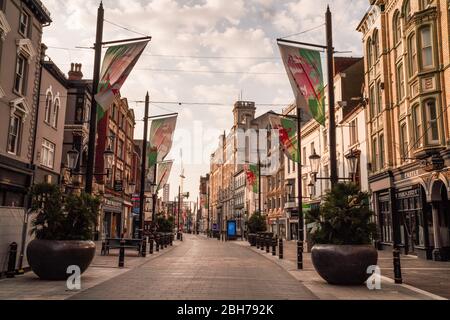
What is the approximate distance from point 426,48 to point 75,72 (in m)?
29.2

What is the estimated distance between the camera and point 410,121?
24891mm

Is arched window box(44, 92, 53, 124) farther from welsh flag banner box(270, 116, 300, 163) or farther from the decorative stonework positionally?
welsh flag banner box(270, 116, 300, 163)

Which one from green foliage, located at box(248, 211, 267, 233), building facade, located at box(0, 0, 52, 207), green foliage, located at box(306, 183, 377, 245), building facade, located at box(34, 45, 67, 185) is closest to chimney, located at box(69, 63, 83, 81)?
building facade, located at box(34, 45, 67, 185)

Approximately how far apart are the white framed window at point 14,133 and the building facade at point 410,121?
68.4 feet

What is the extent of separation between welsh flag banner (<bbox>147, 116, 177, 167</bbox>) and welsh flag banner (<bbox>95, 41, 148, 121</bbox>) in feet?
33.1

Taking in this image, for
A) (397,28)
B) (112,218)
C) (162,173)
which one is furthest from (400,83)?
(112,218)

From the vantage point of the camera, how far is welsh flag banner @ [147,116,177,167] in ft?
80.3

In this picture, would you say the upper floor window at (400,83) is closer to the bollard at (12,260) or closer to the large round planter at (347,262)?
the large round planter at (347,262)

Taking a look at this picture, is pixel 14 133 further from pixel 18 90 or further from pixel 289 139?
pixel 289 139

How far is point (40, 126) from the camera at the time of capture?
82.4 ft

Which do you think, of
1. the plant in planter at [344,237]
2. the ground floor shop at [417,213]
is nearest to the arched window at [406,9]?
the ground floor shop at [417,213]

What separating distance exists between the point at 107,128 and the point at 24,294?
34035mm
